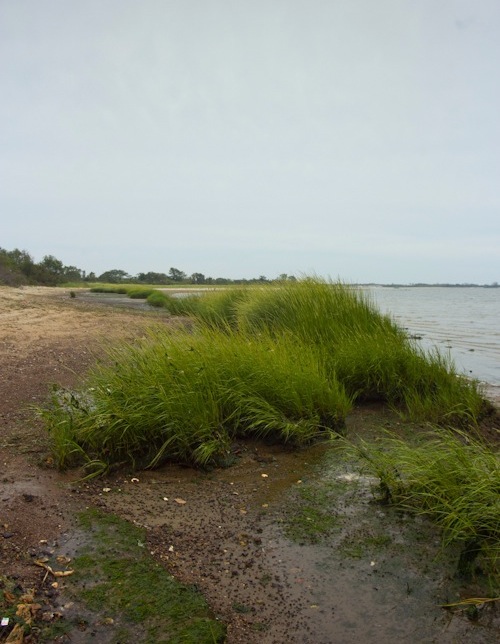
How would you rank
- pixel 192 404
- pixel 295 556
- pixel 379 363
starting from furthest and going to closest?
pixel 379 363, pixel 192 404, pixel 295 556

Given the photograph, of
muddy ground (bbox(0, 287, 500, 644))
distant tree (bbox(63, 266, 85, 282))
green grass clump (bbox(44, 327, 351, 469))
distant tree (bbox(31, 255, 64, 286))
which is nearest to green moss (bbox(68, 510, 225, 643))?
muddy ground (bbox(0, 287, 500, 644))

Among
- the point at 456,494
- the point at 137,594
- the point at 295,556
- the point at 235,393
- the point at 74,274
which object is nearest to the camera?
the point at 137,594

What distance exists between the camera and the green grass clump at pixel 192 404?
433cm

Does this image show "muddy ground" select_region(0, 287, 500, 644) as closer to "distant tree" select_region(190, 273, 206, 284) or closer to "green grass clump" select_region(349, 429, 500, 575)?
"green grass clump" select_region(349, 429, 500, 575)

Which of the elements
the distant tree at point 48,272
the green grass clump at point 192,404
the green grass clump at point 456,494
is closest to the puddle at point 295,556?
the green grass clump at point 456,494

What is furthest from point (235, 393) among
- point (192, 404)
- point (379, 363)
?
point (379, 363)

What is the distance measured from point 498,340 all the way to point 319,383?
11872mm

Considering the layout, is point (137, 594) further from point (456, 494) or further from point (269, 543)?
point (456, 494)

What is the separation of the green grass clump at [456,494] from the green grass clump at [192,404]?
1.18m

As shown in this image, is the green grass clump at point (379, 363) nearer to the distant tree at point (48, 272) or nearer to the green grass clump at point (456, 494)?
the green grass clump at point (456, 494)

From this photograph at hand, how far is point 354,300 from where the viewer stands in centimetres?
829

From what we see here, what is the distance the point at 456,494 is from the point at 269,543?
3.74ft

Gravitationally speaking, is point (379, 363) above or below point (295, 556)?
above

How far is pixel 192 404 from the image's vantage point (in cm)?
454
